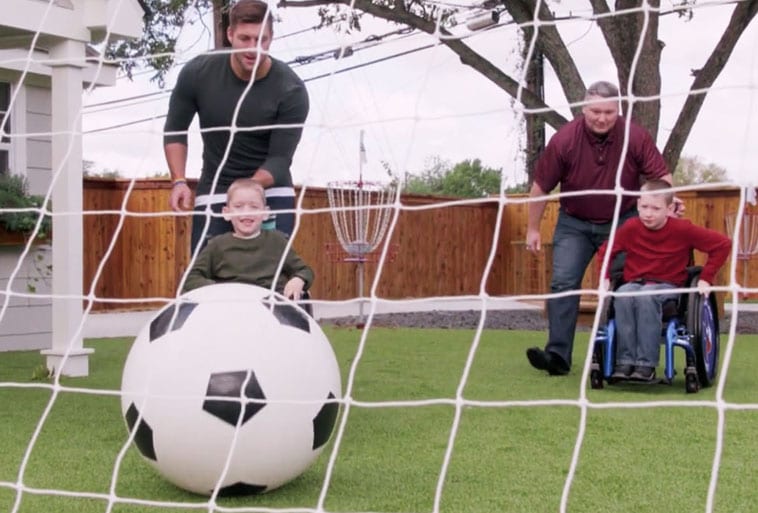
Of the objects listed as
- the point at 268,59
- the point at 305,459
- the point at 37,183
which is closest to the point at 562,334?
the point at 268,59

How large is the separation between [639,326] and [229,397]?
260 cm

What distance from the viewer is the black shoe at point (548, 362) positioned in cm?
545

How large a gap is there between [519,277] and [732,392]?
10.9 meters

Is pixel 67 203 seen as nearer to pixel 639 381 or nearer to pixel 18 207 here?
pixel 18 207

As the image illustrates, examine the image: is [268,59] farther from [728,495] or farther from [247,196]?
[728,495]

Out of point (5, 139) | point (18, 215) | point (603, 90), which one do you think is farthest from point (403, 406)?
point (5, 139)

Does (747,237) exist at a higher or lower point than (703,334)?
higher

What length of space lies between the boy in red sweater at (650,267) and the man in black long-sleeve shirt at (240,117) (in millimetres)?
1758

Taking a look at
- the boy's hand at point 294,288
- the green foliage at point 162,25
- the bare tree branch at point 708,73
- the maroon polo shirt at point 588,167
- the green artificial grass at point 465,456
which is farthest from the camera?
the green foliage at point 162,25

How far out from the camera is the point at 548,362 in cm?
546

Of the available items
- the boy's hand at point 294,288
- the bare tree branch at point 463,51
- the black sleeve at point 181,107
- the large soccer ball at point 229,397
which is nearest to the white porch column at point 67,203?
the black sleeve at point 181,107

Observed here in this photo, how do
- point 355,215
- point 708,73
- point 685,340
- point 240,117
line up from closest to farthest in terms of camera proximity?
point 240,117 → point 685,340 → point 708,73 → point 355,215

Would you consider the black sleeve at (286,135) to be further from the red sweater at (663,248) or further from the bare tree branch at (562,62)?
the bare tree branch at (562,62)

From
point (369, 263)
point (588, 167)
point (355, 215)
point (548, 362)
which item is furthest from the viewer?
point (369, 263)
